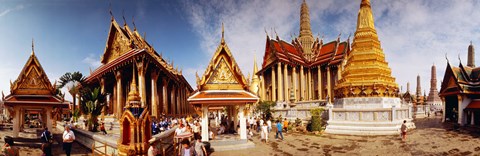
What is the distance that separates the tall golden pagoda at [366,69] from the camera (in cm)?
2053

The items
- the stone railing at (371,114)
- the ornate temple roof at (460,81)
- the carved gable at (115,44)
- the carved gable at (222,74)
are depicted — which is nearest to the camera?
the carved gable at (222,74)

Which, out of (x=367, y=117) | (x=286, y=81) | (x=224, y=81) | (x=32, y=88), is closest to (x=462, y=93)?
(x=367, y=117)

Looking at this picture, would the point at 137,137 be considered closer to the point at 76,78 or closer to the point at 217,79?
the point at 217,79

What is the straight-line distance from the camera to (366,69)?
21.5m

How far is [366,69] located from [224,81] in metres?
13.9

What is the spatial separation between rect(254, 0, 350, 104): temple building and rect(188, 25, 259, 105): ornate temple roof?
79.4ft

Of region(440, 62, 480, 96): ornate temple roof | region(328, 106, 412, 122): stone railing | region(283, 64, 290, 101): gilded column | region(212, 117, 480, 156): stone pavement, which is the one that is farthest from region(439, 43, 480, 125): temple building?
region(283, 64, 290, 101): gilded column

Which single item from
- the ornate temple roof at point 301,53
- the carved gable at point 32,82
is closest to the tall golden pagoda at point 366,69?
the ornate temple roof at point 301,53

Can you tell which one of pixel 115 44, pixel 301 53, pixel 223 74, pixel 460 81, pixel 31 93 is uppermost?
pixel 301 53

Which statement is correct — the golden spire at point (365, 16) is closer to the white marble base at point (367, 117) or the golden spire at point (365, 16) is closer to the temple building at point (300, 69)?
the white marble base at point (367, 117)

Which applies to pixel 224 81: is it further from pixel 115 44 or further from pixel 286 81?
pixel 286 81

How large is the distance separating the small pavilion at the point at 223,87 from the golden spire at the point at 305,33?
32.4m

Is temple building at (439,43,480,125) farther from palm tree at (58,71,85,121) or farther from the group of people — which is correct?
palm tree at (58,71,85,121)

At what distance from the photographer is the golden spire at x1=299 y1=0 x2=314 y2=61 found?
144ft
